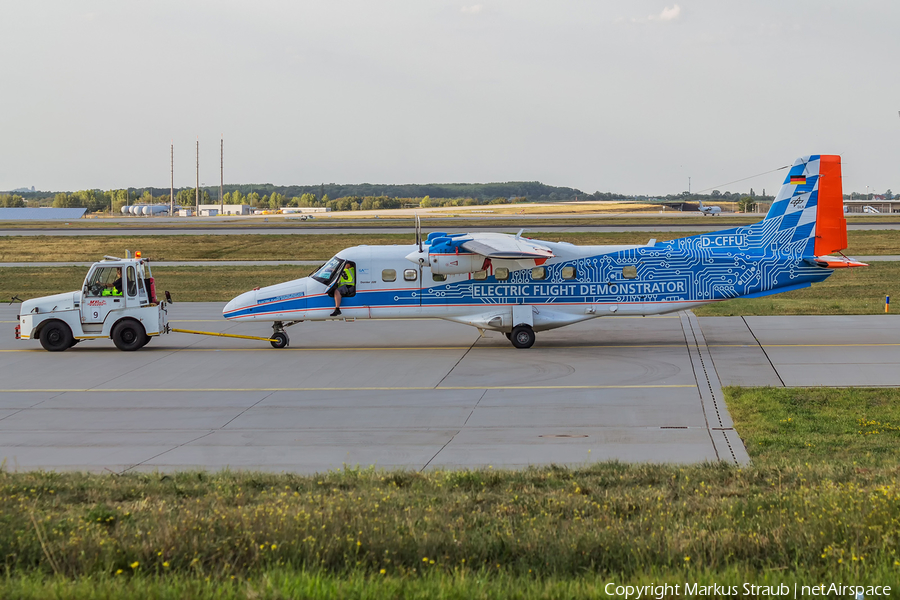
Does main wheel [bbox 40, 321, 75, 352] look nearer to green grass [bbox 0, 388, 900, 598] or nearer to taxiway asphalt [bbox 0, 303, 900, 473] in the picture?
taxiway asphalt [bbox 0, 303, 900, 473]

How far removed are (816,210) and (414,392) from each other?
42.3ft

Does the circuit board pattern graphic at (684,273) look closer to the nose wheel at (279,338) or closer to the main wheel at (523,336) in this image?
the main wheel at (523,336)

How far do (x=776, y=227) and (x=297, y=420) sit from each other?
1475 cm

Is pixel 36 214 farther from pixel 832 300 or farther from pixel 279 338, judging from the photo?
pixel 832 300

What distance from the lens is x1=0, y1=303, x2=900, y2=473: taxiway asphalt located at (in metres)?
11.8

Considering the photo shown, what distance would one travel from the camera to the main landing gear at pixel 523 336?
70.7 ft

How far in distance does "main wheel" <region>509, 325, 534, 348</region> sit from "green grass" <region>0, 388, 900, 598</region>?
1140 centimetres

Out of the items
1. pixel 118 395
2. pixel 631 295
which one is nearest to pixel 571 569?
pixel 118 395

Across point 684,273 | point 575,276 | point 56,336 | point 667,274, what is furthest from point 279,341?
point 684,273

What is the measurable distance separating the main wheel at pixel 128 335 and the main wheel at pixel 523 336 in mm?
10287

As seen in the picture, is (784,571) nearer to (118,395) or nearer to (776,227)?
(118,395)

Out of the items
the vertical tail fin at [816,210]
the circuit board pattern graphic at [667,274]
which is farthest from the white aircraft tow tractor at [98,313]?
the vertical tail fin at [816,210]

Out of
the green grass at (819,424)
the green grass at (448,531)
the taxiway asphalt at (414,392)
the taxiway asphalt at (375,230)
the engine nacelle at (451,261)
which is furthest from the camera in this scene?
the taxiway asphalt at (375,230)

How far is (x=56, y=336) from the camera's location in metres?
21.7
